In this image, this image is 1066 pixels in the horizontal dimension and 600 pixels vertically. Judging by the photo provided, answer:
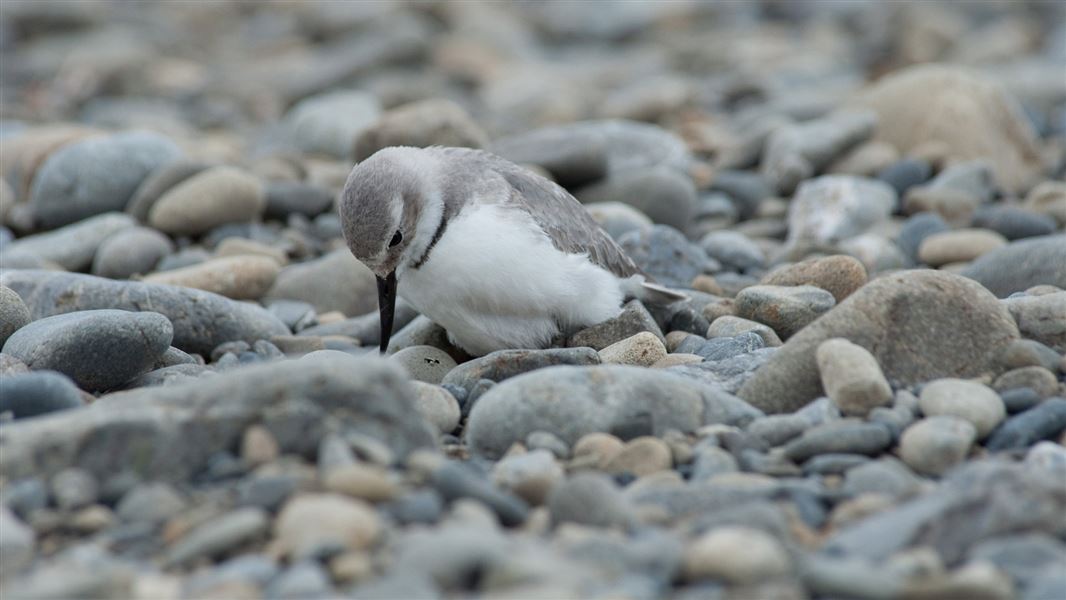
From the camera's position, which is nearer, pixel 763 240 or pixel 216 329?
pixel 216 329

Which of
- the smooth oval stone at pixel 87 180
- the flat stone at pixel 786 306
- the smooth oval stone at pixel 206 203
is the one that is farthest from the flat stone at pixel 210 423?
the smooth oval stone at pixel 87 180

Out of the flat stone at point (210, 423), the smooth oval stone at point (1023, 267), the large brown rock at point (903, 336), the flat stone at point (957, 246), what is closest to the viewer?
the flat stone at point (210, 423)

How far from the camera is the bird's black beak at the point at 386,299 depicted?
19.8 feet

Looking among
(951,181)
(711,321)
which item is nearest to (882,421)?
(711,321)

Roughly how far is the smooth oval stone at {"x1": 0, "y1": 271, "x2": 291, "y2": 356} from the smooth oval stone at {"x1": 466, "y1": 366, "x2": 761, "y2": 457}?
2.26 meters

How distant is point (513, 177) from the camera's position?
6355 mm

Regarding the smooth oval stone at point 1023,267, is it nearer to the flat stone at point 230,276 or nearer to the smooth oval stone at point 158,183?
the flat stone at point 230,276

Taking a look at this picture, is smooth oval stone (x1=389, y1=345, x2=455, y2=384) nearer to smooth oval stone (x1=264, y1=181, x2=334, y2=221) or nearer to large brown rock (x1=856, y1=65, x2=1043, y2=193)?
smooth oval stone (x1=264, y1=181, x2=334, y2=221)

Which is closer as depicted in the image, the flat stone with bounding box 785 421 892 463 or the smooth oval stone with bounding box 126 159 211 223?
the flat stone with bounding box 785 421 892 463

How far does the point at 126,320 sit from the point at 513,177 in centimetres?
199

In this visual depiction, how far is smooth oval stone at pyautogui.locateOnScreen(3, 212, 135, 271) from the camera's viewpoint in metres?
8.05

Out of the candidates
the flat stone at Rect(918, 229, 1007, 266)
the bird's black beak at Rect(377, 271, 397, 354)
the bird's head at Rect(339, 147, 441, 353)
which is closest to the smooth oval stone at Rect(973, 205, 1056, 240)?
the flat stone at Rect(918, 229, 1007, 266)

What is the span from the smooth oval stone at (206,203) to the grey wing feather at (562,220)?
111 inches

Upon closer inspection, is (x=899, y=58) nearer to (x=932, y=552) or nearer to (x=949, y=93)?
(x=949, y=93)
